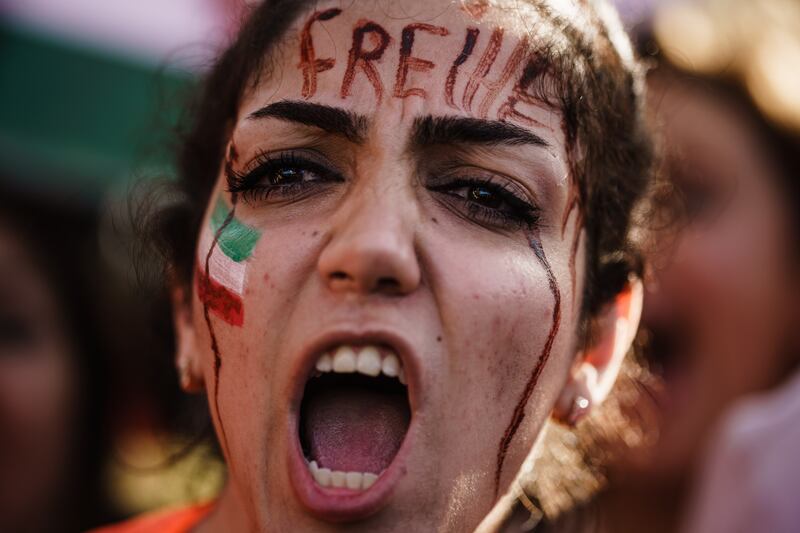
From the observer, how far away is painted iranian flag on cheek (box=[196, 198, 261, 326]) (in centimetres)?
182

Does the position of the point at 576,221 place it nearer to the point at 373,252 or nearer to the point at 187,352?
the point at 373,252

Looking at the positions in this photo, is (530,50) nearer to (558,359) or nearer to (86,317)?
(558,359)

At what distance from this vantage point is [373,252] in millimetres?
1624

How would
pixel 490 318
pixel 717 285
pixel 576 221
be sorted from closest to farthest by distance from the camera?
pixel 490 318
pixel 576 221
pixel 717 285

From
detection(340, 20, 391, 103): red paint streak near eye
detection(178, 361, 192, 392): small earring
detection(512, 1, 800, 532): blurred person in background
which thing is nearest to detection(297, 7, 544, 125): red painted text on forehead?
detection(340, 20, 391, 103): red paint streak near eye

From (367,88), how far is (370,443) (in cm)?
72

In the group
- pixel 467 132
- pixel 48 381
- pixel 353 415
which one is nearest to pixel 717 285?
pixel 467 132

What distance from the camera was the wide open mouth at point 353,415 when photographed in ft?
5.48

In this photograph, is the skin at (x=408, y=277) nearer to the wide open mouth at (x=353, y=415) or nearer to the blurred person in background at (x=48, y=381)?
the wide open mouth at (x=353, y=415)

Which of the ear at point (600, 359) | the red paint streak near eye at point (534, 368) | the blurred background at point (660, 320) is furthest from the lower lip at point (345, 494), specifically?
the blurred background at point (660, 320)

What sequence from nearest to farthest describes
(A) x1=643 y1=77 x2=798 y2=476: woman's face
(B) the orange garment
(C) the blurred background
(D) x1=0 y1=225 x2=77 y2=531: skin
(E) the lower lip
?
1. (E) the lower lip
2. (B) the orange garment
3. (C) the blurred background
4. (D) x1=0 y1=225 x2=77 y2=531: skin
5. (A) x1=643 y1=77 x2=798 y2=476: woman's face

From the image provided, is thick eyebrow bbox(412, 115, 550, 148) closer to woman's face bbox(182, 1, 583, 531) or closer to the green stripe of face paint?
woman's face bbox(182, 1, 583, 531)

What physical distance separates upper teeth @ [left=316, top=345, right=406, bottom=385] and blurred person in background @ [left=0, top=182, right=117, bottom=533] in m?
2.11

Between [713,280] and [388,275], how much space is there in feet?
7.68
